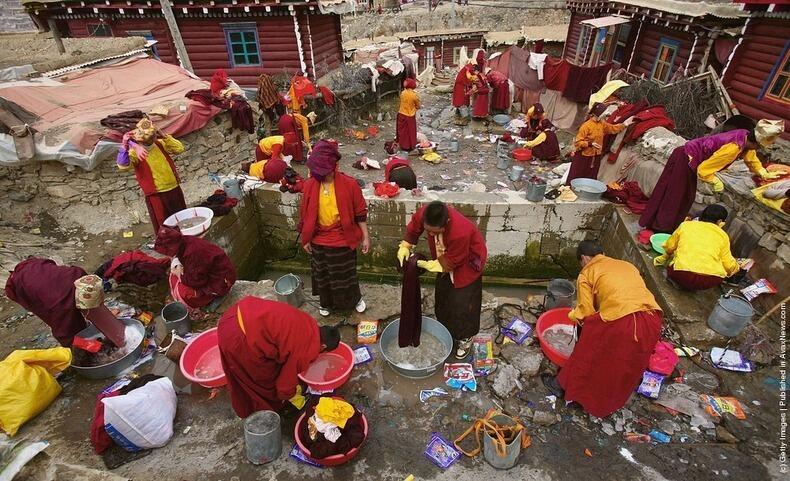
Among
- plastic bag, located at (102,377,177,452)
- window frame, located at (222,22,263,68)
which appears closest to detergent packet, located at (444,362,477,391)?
plastic bag, located at (102,377,177,452)

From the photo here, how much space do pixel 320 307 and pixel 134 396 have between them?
216cm

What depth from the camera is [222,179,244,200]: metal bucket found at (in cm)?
607

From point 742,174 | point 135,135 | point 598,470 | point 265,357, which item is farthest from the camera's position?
point 742,174

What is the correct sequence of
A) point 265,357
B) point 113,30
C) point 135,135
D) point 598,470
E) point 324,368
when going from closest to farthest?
1. point 265,357
2. point 598,470
3. point 324,368
4. point 135,135
5. point 113,30

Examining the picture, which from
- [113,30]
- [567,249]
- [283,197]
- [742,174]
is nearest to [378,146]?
[283,197]

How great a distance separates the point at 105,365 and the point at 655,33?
14.9 m

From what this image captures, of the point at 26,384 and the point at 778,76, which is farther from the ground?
the point at 778,76

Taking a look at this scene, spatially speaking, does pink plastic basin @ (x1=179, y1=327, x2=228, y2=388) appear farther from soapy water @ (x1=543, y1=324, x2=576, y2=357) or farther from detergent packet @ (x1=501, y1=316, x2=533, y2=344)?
soapy water @ (x1=543, y1=324, x2=576, y2=357)

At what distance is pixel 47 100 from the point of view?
21.1ft

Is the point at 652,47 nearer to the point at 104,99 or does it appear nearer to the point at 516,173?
the point at 516,173

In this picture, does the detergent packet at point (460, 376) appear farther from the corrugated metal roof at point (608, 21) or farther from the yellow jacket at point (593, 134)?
the corrugated metal roof at point (608, 21)

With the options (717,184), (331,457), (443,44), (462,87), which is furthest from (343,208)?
(443,44)

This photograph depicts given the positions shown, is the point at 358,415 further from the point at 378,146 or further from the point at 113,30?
the point at 113,30

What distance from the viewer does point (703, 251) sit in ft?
13.5
